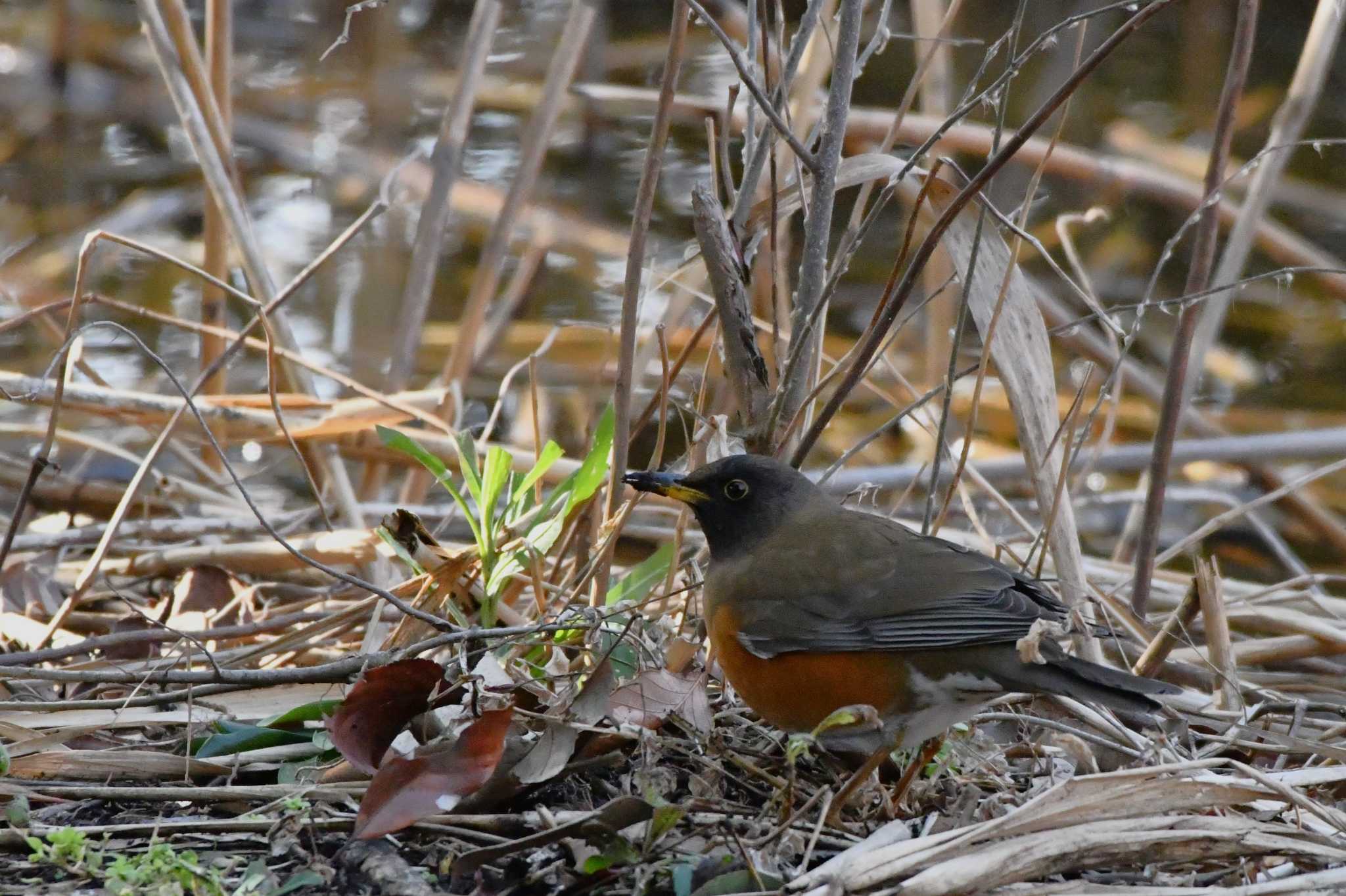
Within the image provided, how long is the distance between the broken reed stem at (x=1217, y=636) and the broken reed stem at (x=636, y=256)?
1.38 meters

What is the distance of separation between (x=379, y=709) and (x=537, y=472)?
871 millimetres

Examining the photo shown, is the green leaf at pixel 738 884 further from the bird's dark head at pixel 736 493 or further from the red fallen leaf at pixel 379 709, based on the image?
the bird's dark head at pixel 736 493

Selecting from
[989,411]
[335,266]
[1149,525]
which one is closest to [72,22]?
[335,266]

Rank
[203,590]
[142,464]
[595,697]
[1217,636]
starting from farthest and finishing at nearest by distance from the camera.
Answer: [203,590] → [142,464] → [1217,636] → [595,697]

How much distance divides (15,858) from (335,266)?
5.97 m

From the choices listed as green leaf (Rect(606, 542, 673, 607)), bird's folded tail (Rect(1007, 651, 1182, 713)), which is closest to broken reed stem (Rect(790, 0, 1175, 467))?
green leaf (Rect(606, 542, 673, 607))

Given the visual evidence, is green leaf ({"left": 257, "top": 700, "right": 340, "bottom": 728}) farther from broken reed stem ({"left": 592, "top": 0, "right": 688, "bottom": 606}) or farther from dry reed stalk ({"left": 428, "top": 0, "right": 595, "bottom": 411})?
dry reed stalk ({"left": 428, "top": 0, "right": 595, "bottom": 411})

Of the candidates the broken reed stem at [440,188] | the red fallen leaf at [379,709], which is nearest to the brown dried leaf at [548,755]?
the red fallen leaf at [379,709]

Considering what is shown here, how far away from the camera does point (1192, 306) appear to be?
12.1ft

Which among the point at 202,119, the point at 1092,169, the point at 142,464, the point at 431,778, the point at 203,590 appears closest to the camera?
the point at 431,778

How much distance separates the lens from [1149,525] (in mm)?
3916

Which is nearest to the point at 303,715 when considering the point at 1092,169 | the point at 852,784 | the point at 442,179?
the point at 852,784

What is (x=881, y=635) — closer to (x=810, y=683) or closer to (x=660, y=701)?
(x=810, y=683)

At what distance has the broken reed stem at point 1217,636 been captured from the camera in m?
3.55
